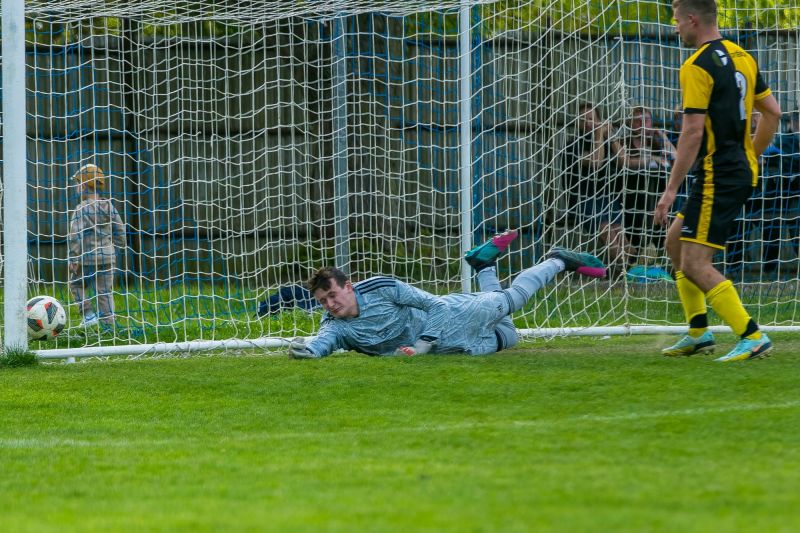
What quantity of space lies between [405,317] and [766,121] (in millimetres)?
2670

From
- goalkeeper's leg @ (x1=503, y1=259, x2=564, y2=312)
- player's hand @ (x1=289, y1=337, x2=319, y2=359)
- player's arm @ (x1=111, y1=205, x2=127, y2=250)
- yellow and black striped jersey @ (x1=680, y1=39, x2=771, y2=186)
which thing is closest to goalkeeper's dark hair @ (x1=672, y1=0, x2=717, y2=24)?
yellow and black striped jersey @ (x1=680, y1=39, x2=771, y2=186)

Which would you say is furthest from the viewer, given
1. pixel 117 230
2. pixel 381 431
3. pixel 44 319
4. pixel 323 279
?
pixel 117 230

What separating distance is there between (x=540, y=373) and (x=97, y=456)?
3.00m

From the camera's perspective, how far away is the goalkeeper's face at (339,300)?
26.0 feet

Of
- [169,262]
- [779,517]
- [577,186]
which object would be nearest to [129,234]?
[169,262]

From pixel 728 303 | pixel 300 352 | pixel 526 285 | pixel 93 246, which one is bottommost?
pixel 300 352

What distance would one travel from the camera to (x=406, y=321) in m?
8.28

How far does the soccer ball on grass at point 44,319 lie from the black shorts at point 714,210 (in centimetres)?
474

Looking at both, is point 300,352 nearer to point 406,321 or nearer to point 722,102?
point 406,321

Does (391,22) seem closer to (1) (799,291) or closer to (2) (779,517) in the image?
(1) (799,291)

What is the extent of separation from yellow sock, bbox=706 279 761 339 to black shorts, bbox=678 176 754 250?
25cm

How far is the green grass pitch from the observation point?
369 cm

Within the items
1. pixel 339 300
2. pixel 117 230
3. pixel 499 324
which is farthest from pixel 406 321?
pixel 117 230

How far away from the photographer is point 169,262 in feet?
38.5
